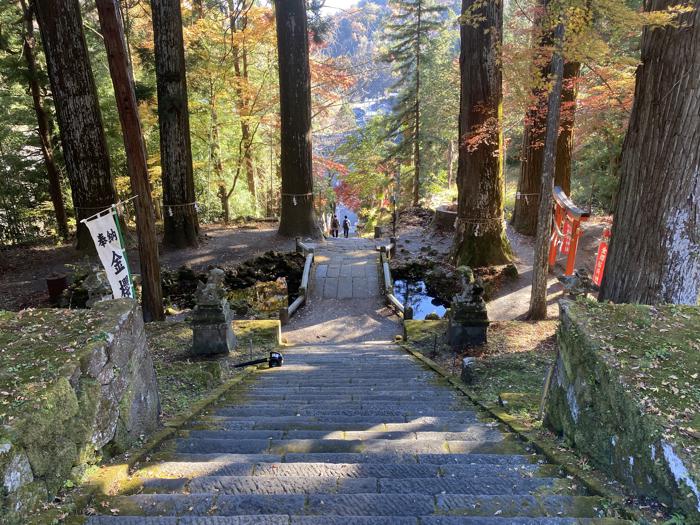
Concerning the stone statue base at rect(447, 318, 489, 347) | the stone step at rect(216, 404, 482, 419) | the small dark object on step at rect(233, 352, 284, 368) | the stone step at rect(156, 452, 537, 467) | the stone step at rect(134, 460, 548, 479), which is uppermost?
the stone step at rect(134, 460, 548, 479)

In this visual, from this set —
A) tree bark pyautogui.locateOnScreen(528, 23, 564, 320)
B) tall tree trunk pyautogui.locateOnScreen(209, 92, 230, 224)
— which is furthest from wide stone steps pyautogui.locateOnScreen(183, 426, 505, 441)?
tall tree trunk pyautogui.locateOnScreen(209, 92, 230, 224)

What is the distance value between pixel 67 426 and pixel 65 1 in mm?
12410

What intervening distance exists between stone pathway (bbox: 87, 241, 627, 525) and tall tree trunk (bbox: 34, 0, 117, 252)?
31.8 ft

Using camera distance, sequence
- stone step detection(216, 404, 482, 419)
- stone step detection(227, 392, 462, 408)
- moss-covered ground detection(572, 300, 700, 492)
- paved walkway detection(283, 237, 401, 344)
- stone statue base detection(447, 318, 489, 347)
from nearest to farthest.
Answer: moss-covered ground detection(572, 300, 700, 492) → stone step detection(216, 404, 482, 419) → stone step detection(227, 392, 462, 408) → stone statue base detection(447, 318, 489, 347) → paved walkway detection(283, 237, 401, 344)

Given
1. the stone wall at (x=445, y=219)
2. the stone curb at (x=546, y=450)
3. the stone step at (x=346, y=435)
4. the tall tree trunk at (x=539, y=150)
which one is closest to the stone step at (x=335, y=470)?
the stone curb at (x=546, y=450)

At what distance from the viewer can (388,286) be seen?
11219mm

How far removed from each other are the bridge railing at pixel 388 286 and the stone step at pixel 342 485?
6991mm

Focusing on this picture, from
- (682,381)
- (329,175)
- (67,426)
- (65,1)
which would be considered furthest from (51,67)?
(329,175)

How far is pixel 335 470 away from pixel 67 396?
1566 mm

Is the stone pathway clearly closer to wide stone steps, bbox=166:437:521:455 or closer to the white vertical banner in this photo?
wide stone steps, bbox=166:437:521:455

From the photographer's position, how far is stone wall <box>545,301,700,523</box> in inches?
85.5

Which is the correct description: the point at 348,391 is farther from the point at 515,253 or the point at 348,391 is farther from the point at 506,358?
the point at 515,253

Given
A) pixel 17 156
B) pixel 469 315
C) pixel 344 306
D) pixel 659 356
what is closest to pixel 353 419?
pixel 659 356

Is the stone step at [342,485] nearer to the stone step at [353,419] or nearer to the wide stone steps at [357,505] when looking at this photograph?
the wide stone steps at [357,505]
